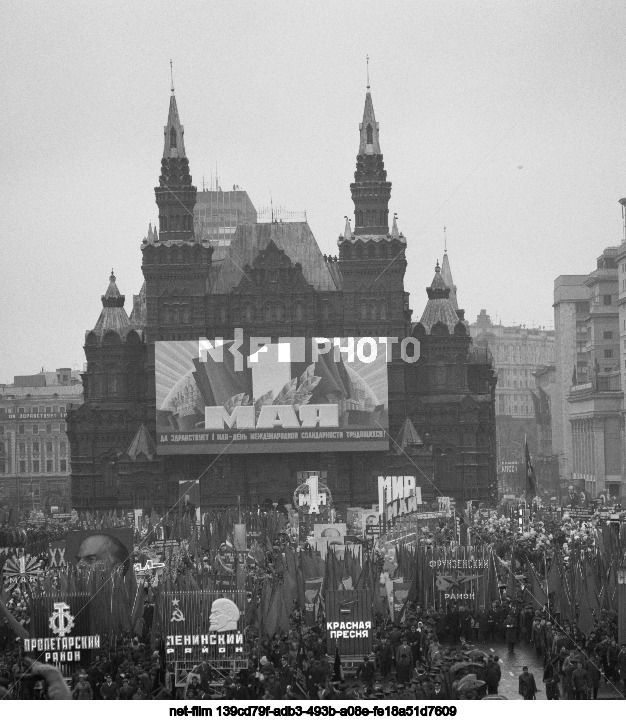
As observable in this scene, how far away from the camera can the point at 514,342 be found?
317 feet

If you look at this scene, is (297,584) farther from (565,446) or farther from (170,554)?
(565,446)

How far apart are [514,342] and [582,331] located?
1230 centimetres

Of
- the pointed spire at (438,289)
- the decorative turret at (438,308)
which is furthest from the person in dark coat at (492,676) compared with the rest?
the pointed spire at (438,289)

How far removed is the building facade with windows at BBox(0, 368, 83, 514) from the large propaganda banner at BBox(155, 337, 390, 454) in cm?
824

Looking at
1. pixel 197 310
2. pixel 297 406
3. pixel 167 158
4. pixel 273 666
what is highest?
pixel 167 158

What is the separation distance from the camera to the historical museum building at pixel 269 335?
6838 centimetres

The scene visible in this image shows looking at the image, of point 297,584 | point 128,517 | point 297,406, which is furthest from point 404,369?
point 297,584

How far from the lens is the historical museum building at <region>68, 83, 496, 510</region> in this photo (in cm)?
6838

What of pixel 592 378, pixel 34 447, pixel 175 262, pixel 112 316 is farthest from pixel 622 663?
pixel 34 447

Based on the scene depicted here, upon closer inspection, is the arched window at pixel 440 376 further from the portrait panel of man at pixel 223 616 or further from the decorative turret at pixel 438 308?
the portrait panel of man at pixel 223 616

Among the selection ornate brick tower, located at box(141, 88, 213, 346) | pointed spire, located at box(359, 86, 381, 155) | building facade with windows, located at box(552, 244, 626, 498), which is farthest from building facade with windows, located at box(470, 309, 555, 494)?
ornate brick tower, located at box(141, 88, 213, 346)

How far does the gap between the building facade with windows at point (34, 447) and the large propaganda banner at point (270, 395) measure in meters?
8.24

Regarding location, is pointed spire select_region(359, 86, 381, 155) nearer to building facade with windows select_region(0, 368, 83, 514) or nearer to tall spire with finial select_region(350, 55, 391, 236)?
tall spire with finial select_region(350, 55, 391, 236)

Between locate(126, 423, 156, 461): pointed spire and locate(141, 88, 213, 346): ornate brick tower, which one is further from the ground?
locate(141, 88, 213, 346): ornate brick tower
